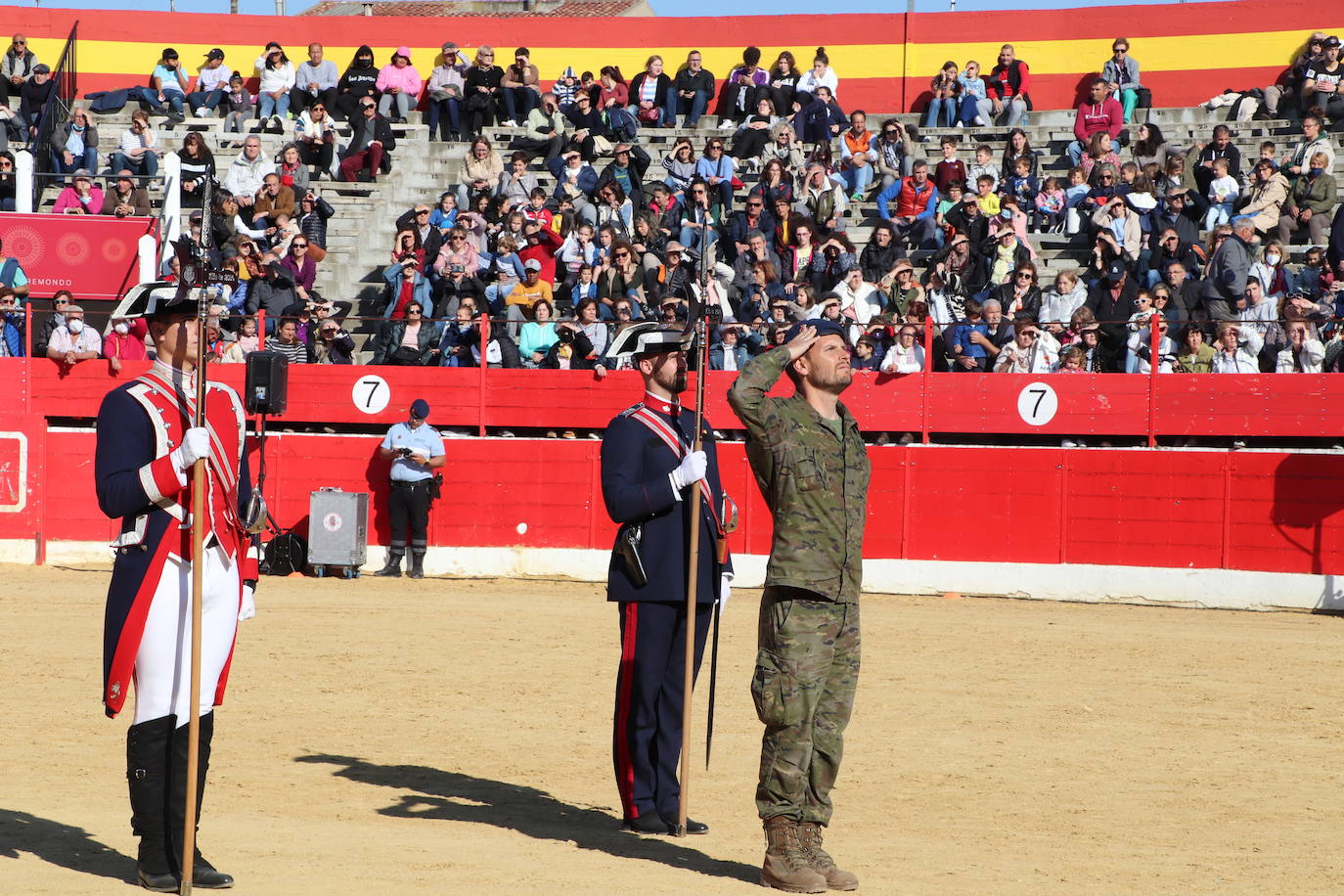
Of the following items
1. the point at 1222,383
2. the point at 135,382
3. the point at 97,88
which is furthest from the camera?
the point at 97,88

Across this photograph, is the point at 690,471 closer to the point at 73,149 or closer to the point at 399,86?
the point at 73,149

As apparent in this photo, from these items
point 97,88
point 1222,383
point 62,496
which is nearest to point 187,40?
point 97,88

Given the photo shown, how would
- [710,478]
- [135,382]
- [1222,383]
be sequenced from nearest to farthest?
1. [135,382]
2. [710,478]
3. [1222,383]

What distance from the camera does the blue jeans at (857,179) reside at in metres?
22.7

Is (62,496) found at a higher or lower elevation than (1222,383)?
lower

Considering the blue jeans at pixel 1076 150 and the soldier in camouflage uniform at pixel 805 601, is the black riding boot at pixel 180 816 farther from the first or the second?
the blue jeans at pixel 1076 150

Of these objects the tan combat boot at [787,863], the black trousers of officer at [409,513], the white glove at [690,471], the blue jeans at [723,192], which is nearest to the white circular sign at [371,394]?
the black trousers of officer at [409,513]

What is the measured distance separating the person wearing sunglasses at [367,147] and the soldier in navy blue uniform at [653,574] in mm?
Answer: 17631

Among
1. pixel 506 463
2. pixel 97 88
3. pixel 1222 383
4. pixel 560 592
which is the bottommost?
pixel 560 592

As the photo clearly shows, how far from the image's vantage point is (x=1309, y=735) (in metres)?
9.72

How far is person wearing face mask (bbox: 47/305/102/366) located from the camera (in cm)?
1855

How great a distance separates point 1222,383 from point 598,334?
265 inches

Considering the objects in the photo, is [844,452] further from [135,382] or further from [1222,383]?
[1222,383]

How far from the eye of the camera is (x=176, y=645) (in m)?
5.97
